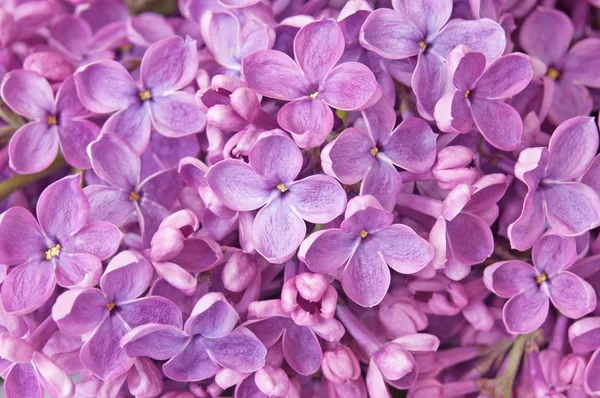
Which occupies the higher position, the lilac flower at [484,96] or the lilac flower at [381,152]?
the lilac flower at [484,96]

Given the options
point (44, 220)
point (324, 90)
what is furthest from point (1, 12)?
point (324, 90)

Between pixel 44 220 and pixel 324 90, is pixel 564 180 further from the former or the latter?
pixel 44 220

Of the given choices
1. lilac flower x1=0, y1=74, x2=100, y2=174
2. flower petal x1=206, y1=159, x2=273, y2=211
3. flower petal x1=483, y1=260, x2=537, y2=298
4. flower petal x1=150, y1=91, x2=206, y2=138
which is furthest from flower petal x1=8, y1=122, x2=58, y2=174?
flower petal x1=483, y1=260, x2=537, y2=298

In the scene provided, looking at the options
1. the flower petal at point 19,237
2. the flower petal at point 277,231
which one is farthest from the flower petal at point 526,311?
the flower petal at point 19,237

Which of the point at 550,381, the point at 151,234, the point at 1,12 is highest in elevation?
the point at 1,12

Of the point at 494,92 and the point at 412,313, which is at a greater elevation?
the point at 494,92

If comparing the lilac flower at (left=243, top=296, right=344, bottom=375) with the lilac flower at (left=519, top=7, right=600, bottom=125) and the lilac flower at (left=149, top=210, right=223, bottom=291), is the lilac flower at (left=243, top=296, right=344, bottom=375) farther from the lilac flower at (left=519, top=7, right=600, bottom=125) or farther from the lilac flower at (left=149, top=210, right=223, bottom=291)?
the lilac flower at (left=519, top=7, right=600, bottom=125)

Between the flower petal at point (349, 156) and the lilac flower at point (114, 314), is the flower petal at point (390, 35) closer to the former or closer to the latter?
the flower petal at point (349, 156)
